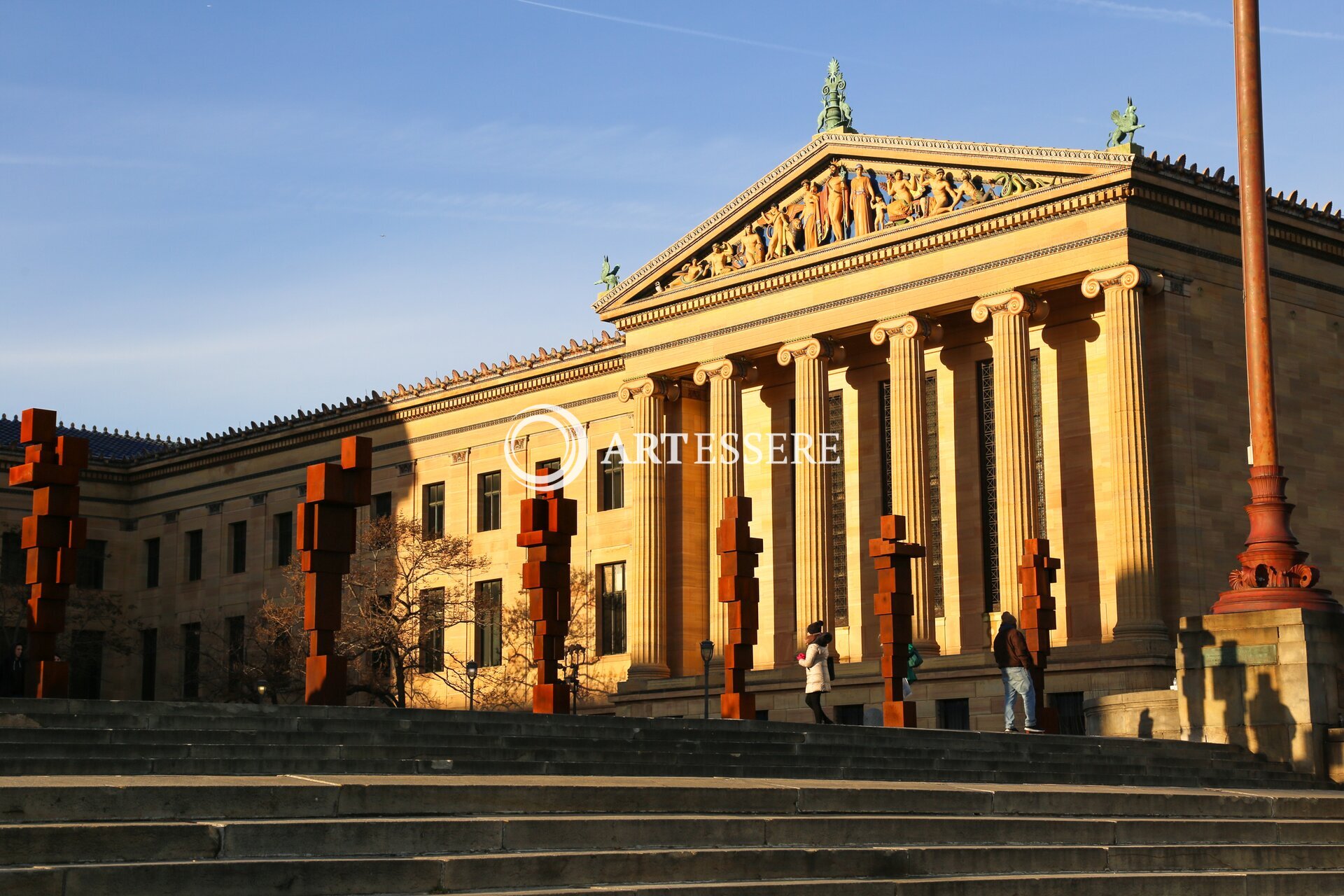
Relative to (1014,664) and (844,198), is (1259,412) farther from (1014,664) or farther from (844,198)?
(844,198)

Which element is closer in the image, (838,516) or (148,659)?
(838,516)

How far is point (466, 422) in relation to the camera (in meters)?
62.8

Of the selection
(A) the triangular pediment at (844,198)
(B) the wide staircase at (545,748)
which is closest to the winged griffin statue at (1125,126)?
(A) the triangular pediment at (844,198)

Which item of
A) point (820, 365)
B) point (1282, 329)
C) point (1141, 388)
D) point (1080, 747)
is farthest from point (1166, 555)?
point (1080, 747)

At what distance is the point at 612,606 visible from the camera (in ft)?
186

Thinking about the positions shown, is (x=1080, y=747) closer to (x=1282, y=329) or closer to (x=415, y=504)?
(x=1282, y=329)

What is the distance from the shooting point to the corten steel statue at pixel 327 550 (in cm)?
2134

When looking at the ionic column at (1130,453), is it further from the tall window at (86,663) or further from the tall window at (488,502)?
the tall window at (86,663)

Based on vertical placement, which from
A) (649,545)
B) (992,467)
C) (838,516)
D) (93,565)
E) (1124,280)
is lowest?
(649,545)

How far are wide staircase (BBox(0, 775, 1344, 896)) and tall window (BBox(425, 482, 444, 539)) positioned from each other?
45.6m

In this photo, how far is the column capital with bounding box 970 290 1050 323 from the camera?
142 ft

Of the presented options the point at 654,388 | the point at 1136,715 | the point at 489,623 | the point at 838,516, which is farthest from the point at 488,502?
the point at 1136,715

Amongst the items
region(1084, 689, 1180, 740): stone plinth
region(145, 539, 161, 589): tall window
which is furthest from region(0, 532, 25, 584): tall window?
region(1084, 689, 1180, 740): stone plinth

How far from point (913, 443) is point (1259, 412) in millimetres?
20859
